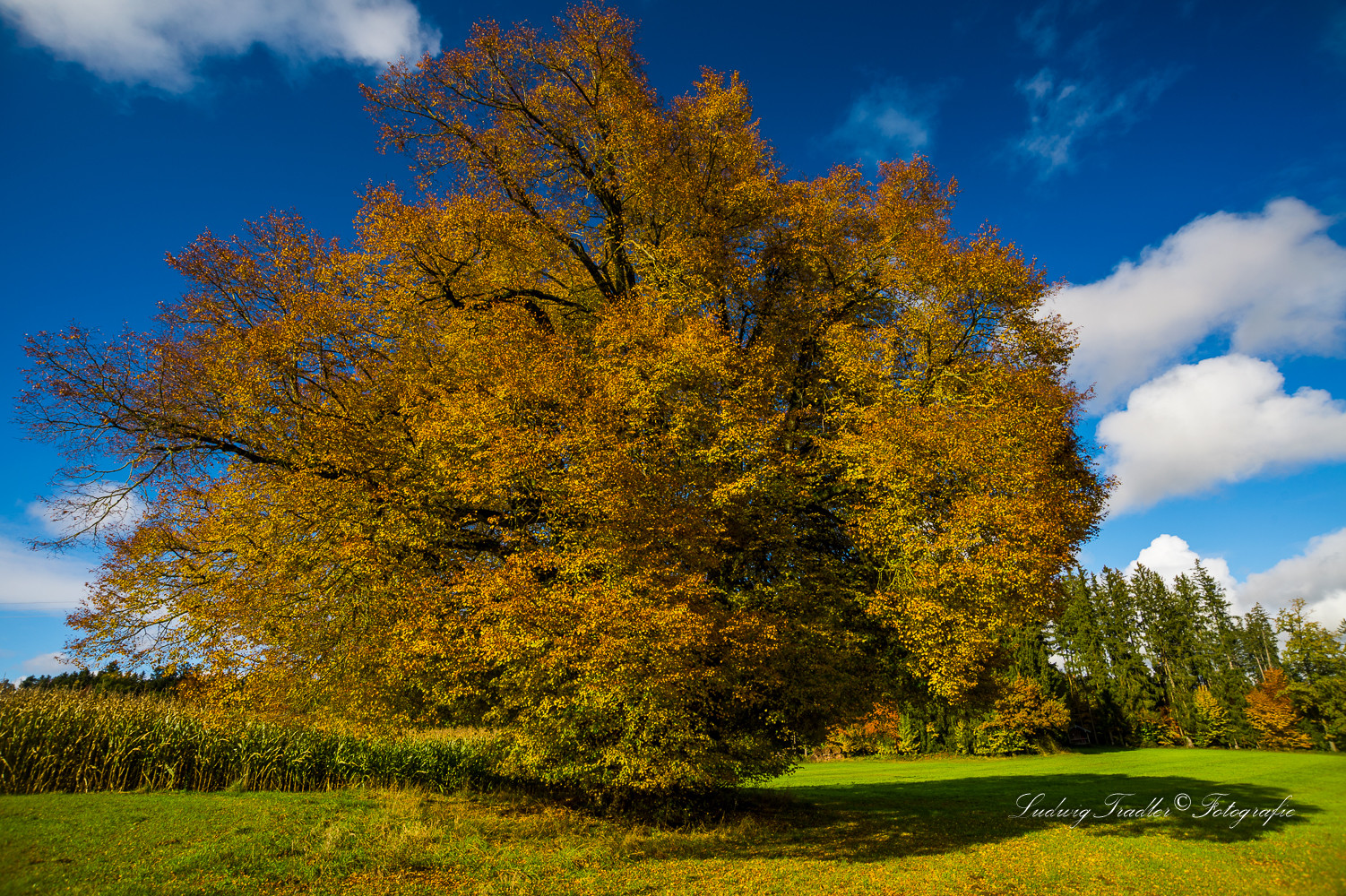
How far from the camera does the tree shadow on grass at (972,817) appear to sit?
12422mm

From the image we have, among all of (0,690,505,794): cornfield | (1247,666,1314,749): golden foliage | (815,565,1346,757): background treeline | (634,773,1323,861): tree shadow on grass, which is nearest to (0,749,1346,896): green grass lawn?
(634,773,1323,861): tree shadow on grass

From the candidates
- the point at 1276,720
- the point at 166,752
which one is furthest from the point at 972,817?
the point at 1276,720

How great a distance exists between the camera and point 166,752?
Result: 13.9m

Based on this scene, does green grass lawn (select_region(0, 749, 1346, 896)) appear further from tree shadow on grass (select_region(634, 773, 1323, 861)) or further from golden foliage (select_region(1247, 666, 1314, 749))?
golden foliage (select_region(1247, 666, 1314, 749))

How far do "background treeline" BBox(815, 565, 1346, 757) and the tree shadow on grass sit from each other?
49.3 ft

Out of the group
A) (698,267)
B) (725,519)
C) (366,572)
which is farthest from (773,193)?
(366,572)

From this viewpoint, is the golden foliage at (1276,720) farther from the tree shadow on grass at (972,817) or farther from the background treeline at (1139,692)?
the tree shadow on grass at (972,817)

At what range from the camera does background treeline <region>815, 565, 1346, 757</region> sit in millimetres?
45406

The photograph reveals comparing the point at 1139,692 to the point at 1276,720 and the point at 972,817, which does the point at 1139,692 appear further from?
the point at 972,817

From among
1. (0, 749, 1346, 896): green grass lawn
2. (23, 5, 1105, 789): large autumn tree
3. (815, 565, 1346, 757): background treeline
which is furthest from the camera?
(815, 565, 1346, 757): background treeline

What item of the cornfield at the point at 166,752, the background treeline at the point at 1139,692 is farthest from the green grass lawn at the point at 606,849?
the background treeline at the point at 1139,692

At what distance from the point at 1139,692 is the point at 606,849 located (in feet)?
213

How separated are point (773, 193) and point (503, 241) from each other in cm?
773

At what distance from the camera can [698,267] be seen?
15898 mm
